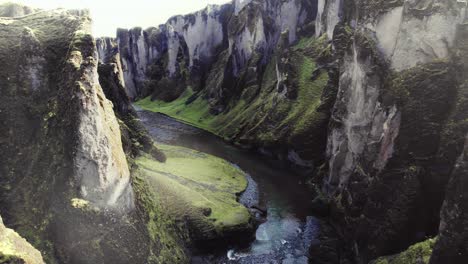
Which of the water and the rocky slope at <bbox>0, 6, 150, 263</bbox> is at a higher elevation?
the rocky slope at <bbox>0, 6, 150, 263</bbox>

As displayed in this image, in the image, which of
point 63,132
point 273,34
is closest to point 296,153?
point 63,132

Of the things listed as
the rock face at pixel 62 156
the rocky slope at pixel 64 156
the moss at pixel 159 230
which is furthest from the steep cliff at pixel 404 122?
the rock face at pixel 62 156

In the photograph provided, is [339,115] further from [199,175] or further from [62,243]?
[62,243]

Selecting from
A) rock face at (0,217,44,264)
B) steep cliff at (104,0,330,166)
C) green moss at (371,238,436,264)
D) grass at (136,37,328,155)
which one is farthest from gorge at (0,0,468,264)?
grass at (136,37,328,155)

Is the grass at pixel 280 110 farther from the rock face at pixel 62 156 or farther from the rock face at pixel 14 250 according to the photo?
the rock face at pixel 14 250

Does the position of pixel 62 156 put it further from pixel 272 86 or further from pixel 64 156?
pixel 272 86

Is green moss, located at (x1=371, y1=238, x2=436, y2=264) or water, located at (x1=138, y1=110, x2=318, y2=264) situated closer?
green moss, located at (x1=371, y1=238, x2=436, y2=264)

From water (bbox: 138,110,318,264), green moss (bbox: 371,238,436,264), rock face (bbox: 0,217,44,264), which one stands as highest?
rock face (bbox: 0,217,44,264)

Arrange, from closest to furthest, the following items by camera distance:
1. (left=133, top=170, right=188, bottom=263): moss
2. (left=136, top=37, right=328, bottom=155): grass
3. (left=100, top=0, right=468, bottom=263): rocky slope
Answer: (left=100, top=0, right=468, bottom=263): rocky slope, (left=133, top=170, right=188, bottom=263): moss, (left=136, top=37, right=328, bottom=155): grass

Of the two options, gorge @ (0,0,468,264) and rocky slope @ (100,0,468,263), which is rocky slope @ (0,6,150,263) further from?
rocky slope @ (100,0,468,263)
